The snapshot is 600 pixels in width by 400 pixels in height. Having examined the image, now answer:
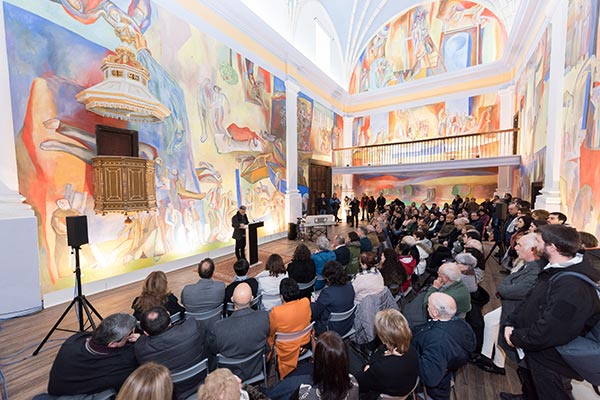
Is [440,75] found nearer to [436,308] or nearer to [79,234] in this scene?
[436,308]

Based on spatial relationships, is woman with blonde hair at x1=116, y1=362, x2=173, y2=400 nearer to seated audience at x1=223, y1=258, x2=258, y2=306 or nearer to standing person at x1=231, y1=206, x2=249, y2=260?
seated audience at x1=223, y1=258, x2=258, y2=306

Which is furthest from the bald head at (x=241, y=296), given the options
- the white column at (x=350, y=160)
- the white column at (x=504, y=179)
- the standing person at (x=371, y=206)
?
the white column at (x=350, y=160)

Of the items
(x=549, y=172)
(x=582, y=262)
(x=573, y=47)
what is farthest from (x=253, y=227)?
(x=573, y=47)

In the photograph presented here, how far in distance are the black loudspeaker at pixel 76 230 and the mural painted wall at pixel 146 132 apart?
1.84 meters

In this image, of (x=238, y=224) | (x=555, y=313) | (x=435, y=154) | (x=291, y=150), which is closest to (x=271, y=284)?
(x=555, y=313)

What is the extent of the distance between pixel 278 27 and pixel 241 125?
186 inches

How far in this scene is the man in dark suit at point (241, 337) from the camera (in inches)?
87.5

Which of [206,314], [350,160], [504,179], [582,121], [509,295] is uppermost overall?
[350,160]

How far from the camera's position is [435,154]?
44.4ft

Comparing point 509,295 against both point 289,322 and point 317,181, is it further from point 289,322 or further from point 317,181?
point 317,181

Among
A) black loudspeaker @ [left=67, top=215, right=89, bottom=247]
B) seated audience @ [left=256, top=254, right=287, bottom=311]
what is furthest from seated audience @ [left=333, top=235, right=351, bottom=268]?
black loudspeaker @ [left=67, top=215, right=89, bottom=247]

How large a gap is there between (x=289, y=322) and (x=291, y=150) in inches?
374

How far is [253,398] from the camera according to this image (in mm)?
1784

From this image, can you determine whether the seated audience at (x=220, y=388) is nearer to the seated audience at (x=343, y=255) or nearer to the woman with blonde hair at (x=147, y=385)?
the woman with blonde hair at (x=147, y=385)
